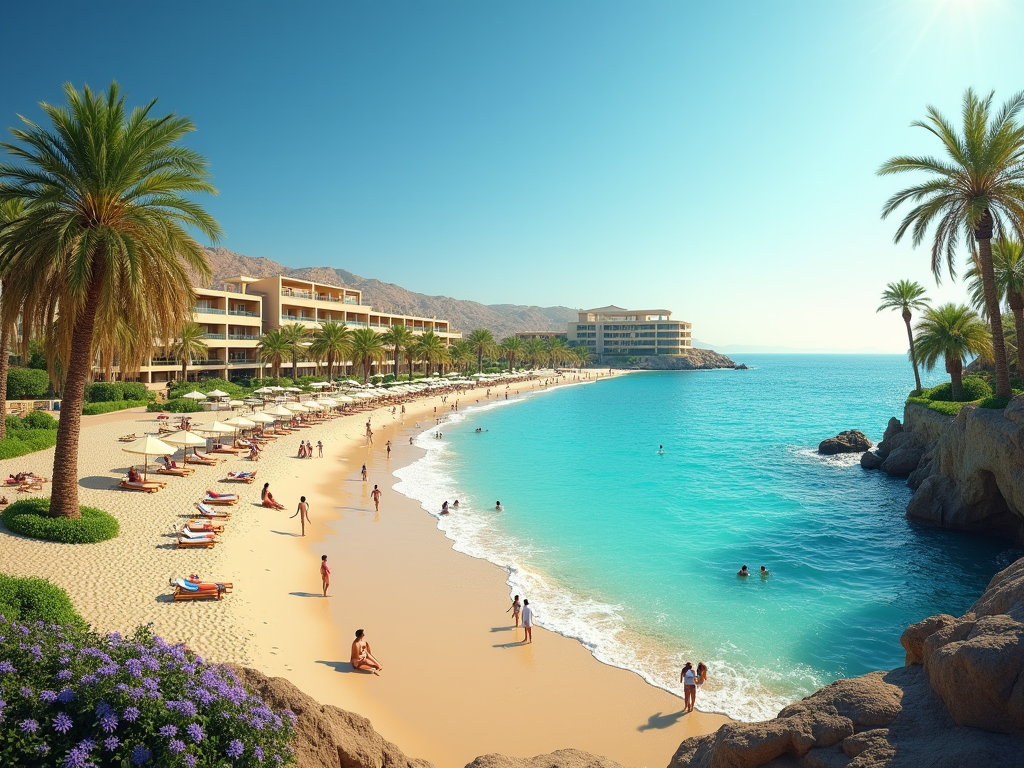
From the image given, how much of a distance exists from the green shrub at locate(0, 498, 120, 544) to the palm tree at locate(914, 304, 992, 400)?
41399 millimetres

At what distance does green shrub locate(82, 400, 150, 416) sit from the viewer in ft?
130

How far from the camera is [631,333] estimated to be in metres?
188

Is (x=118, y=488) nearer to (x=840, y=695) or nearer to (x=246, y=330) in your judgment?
(x=840, y=695)

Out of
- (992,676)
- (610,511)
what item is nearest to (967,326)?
(610,511)

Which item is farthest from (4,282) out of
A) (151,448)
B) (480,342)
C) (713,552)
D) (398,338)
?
(480,342)

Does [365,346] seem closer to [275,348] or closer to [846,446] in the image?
[275,348]

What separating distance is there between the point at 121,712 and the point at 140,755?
0.45 meters

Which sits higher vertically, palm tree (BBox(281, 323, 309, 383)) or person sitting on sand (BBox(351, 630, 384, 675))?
palm tree (BBox(281, 323, 309, 383))

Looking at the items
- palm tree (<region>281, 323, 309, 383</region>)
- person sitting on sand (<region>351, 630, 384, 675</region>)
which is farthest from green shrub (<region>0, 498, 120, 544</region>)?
palm tree (<region>281, 323, 309, 383</region>)

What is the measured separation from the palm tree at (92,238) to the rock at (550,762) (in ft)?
45.5

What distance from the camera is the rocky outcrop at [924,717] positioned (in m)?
4.82

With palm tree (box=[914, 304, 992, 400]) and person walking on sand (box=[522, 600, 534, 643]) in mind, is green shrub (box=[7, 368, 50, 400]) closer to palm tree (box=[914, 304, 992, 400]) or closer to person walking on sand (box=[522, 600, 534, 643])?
person walking on sand (box=[522, 600, 534, 643])

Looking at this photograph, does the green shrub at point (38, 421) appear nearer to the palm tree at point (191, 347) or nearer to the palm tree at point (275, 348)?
the palm tree at point (191, 347)

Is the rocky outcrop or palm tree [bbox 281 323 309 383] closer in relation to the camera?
the rocky outcrop
